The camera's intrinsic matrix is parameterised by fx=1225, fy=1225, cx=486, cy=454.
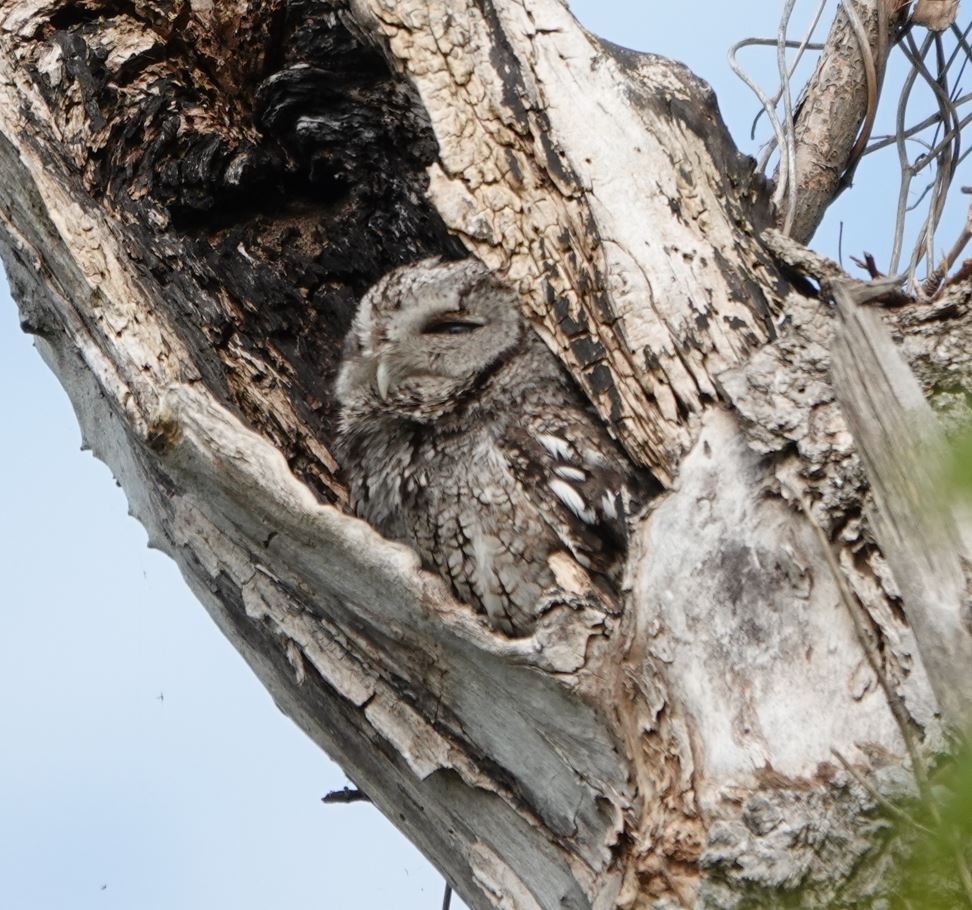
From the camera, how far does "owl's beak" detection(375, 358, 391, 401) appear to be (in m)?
3.08

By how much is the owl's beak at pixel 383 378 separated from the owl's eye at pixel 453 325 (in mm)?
146

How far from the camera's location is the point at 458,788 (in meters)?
2.10

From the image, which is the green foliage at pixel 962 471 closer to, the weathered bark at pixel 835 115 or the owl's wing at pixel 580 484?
the owl's wing at pixel 580 484

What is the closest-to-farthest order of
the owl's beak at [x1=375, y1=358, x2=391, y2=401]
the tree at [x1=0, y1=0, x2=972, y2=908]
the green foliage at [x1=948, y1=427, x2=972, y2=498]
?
the green foliage at [x1=948, y1=427, x2=972, y2=498] → the tree at [x1=0, y1=0, x2=972, y2=908] → the owl's beak at [x1=375, y1=358, x2=391, y2=401]

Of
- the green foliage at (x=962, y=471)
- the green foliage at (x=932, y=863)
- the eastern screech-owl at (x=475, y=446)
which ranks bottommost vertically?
the green foliage at (x=932, y=863)

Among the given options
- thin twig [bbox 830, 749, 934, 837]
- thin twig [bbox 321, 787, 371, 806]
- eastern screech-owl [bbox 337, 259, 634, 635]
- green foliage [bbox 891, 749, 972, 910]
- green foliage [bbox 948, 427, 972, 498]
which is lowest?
green foliage [bbox 891, 749, 972, 910]

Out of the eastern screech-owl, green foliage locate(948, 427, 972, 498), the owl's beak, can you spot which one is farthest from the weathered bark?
green foliage locate(948, 427, 972, 498)

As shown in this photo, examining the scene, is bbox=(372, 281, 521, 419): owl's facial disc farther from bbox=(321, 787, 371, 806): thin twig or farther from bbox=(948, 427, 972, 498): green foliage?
bbox=(948, 427, 972, 498): green foliage

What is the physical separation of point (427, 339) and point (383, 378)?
159mm

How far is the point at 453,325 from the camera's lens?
10.3 feet

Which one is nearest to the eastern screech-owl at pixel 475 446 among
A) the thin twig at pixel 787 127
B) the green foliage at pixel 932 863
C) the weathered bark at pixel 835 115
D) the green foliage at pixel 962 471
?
the thin twig at pixel 787 127

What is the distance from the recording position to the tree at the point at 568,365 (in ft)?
5.77

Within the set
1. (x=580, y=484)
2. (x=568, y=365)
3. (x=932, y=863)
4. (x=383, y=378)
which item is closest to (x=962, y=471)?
(x=932, y=863)

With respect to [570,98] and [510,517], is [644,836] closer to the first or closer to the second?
[510,517]
